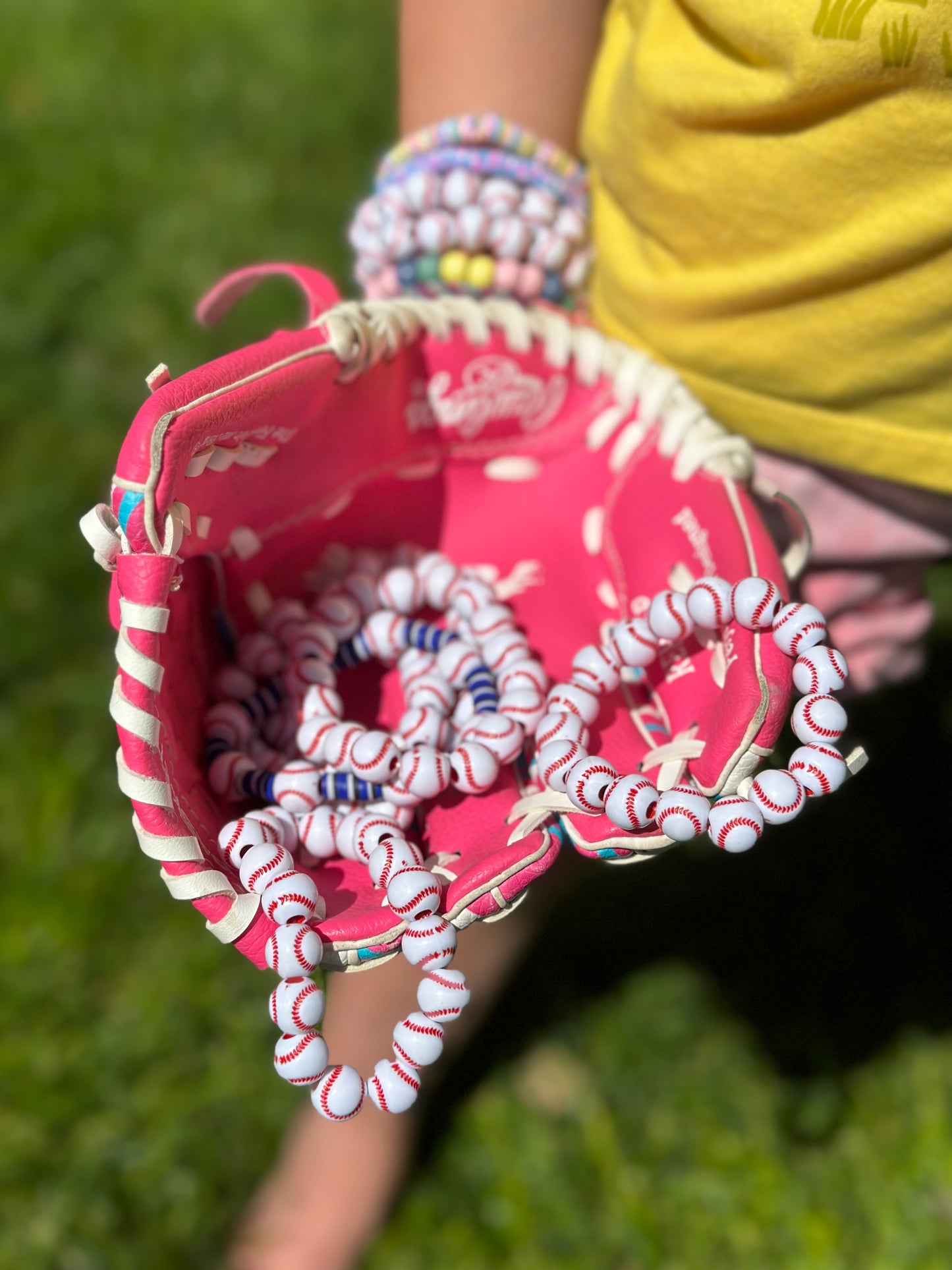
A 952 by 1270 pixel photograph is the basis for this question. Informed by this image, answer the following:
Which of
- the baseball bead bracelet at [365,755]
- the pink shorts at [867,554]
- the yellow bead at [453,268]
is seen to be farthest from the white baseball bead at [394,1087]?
the yellow bead at [453,268]

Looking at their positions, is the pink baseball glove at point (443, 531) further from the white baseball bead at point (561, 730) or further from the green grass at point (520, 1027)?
the green grass at point (520, 1027)

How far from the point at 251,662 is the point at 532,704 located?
24 centimetres

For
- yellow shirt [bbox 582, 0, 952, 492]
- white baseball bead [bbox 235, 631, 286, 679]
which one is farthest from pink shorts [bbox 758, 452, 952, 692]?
white baseball bead [bbox 235, 631, 286, 679]

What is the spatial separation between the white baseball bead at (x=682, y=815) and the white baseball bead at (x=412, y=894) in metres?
0.16

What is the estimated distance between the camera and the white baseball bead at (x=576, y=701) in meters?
0.89

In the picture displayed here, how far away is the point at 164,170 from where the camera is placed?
89.8 inches

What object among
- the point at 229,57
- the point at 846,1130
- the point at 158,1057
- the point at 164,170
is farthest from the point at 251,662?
the point at 229,57

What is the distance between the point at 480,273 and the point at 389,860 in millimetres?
561

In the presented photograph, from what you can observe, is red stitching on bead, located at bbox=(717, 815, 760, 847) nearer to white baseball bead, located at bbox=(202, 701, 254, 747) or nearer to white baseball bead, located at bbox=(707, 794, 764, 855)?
white baseball bead, located at bbox=(707, 794, 764, 855)

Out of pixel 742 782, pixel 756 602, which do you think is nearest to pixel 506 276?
pixel 756 602

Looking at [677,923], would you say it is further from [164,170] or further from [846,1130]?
[164,170]

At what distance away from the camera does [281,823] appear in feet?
2.78

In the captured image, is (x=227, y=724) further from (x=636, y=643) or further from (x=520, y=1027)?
(x=520, y=1027)

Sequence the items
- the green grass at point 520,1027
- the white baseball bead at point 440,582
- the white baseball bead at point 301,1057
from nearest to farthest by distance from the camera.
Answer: the white baseball bead at point 301,1057 → the white baseball bead at point 440,582 → the green grass at point 520,1027
